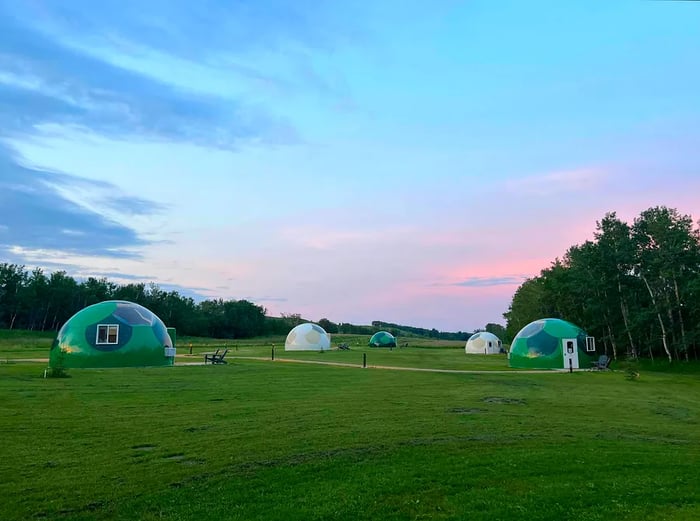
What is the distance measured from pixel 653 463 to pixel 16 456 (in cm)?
1017

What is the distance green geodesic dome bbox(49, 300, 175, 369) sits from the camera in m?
27.6

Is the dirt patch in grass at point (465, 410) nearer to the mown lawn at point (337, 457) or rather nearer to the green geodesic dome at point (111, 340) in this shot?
the mown lawn at point (337, 457)


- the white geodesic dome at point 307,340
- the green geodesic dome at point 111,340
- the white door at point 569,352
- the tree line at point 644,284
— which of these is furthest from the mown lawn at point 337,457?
the white geodesic dome at point 307,340

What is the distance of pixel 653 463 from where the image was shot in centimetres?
846

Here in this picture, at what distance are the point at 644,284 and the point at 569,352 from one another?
38.5 feet

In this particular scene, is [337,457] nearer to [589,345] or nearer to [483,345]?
[589,345]

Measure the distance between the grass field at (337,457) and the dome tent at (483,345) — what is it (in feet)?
162

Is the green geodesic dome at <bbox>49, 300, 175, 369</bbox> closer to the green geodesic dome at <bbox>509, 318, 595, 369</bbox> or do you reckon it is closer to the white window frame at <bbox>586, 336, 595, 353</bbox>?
the green geodesic dome at <bbox>509, 318, 595, 369</bbox>

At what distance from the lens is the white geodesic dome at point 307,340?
59531 millimetres

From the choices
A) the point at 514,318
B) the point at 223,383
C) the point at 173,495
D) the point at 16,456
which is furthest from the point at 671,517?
the point at 514,318

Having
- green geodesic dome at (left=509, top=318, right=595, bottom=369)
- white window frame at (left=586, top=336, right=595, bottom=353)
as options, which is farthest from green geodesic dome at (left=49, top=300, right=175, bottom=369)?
white window frame at (left=586, top=336, right=595, bottom=353)

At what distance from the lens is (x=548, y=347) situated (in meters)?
34.3

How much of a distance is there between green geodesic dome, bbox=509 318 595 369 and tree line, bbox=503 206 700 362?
20.0 feet

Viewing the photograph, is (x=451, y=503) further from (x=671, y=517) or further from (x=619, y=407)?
(x=619, y=407)
